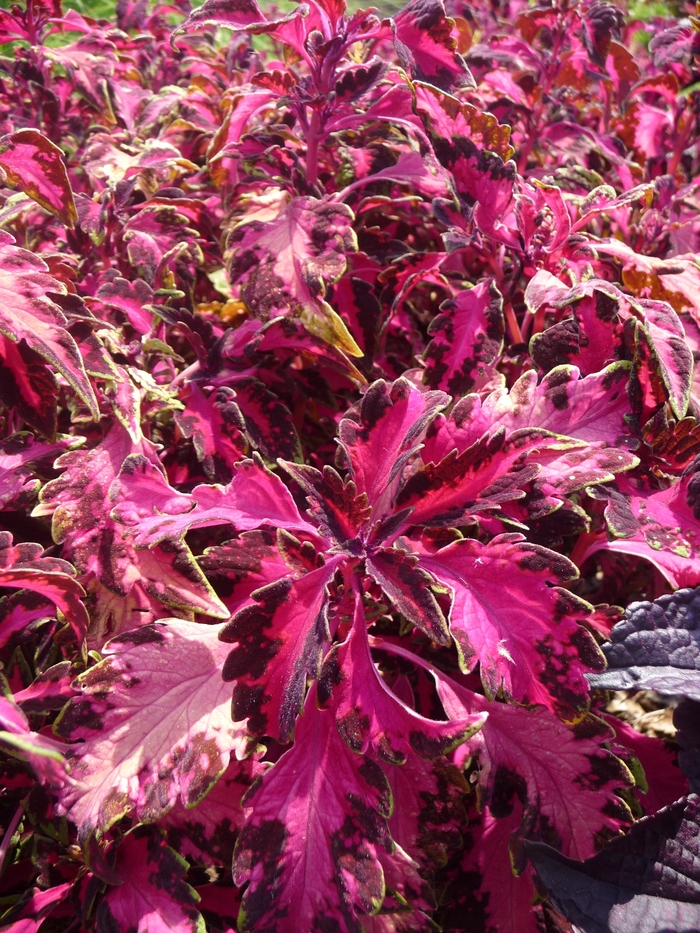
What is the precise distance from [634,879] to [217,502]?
589 mm

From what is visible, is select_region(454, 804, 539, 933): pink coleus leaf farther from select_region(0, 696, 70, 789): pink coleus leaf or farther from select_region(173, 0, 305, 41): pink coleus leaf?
select_region(173, 0, 305, 41): pink coleus leaf

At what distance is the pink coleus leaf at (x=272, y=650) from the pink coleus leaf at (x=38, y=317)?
0.30 metres

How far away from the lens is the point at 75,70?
4.68ft

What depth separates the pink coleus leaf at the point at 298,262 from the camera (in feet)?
2.98

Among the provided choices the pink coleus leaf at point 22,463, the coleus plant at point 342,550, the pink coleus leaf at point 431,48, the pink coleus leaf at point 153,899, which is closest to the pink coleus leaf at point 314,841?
the coleus plant at point 342,550

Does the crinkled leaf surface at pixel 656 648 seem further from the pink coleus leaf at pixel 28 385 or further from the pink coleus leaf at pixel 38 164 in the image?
the pink coleus leaf at pixel 38 164

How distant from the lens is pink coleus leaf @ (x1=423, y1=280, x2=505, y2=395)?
100 centimetres

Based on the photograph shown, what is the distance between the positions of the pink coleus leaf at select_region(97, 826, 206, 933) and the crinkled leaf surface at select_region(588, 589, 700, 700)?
50 cm

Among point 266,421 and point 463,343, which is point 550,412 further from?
point 266,421

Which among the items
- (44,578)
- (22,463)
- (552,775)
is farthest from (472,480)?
(22,463)

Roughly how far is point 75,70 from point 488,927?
1.61 m

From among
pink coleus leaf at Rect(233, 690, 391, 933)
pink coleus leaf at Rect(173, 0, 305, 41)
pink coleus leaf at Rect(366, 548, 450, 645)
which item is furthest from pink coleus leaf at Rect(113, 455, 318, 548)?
pink coleus leaf at Rect(173, 0, 305, 41)

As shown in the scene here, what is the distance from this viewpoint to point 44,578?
28.8 inches

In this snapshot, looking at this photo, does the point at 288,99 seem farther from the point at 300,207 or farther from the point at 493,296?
the point at 493,296
